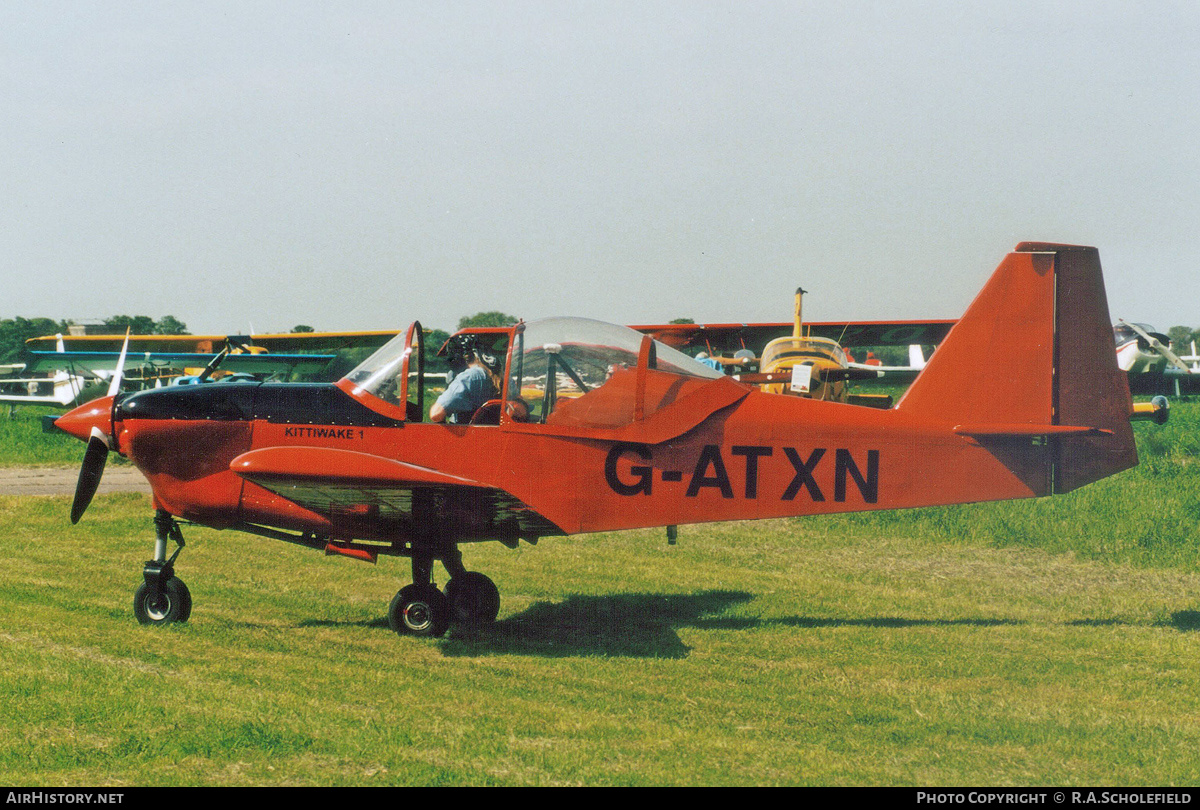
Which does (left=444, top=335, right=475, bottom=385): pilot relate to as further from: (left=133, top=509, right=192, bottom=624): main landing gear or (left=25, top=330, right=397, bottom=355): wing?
(left=25, top=330, right=397, bottom=355): wing

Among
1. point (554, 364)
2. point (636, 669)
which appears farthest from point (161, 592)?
point (636, 669)

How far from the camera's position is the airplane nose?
672cm

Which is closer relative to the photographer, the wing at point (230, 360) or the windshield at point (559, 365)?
the windshield at point (559, 365)

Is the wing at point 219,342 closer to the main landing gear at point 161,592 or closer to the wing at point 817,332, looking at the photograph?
the wing at point 817,332

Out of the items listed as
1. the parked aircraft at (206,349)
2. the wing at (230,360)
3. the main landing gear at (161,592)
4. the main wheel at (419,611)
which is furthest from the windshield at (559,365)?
the parked aircraft at (206,349)

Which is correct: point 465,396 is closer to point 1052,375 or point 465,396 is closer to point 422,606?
point 422,606

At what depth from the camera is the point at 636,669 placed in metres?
5.90

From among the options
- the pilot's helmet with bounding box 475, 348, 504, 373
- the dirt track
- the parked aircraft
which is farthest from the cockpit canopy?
the parked aircraft

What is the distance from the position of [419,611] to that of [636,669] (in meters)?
1.73

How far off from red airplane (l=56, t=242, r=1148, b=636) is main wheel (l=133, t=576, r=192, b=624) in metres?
0.67

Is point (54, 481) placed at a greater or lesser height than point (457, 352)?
lesser

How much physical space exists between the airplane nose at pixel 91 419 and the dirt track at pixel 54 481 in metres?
8.23

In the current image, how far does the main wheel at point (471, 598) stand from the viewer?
7105 millimetres
